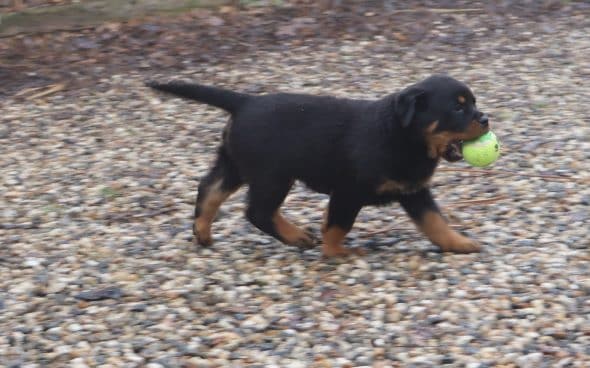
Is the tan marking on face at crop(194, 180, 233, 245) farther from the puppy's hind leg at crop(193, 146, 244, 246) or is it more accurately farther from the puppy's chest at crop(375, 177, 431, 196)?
the puppy's chest at crop(375, 177, 431, 196)

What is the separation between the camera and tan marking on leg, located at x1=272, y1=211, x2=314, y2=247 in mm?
5180

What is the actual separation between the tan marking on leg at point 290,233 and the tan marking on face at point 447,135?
85cm

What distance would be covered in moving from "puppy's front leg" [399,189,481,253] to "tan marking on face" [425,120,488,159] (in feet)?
1.04

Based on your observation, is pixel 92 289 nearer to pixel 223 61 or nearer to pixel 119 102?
pixel 119 102

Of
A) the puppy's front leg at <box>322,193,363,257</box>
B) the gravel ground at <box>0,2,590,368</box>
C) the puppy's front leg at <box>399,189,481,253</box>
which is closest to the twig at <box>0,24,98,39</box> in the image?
the gravel ground at <box>0,2,590,368</box>

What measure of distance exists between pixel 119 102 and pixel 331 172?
3683 millimetres

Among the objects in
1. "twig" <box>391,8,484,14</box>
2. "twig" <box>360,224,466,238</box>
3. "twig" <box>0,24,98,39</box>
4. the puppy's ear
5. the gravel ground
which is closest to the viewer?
the gravel ground

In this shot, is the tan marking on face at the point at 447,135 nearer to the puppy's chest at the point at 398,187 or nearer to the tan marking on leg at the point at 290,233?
the puppy's chest at the point at 398,187

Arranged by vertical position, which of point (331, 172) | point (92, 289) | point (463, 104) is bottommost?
point (92, 289)

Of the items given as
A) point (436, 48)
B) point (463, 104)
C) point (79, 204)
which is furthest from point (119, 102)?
point (463, 104)

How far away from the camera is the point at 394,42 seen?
9484mm

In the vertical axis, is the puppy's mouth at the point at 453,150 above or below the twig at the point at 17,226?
above

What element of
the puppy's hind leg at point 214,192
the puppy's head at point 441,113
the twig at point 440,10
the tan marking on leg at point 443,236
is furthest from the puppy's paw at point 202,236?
the twig at point 440,10

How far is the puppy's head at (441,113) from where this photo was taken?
15.6 feet
